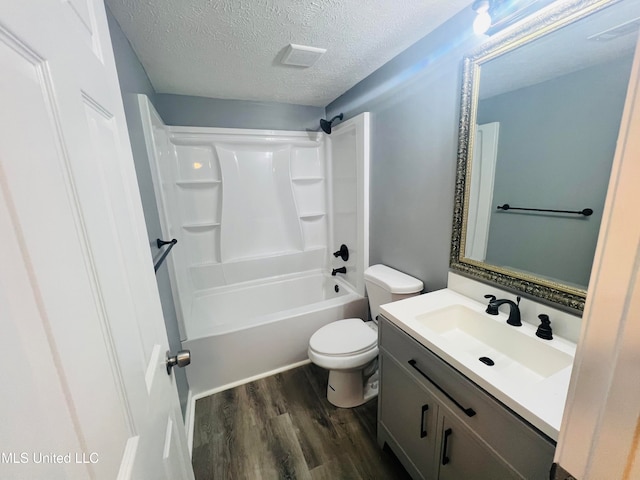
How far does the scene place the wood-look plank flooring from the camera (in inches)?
53.7

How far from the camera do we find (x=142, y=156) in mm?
1426

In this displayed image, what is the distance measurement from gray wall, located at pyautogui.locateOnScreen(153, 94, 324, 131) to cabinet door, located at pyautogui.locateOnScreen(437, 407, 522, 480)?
2458mm

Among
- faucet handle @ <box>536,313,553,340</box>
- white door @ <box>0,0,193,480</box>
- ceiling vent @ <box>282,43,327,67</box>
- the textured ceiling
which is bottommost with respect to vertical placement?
faucet handle @ <box>536,313,553,340</box>

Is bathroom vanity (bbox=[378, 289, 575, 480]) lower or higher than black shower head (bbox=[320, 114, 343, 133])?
lower

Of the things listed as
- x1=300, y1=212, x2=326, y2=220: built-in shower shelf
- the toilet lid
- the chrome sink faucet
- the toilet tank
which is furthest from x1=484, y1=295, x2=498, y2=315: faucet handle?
x1=300, y1=212, x2=326, y2=220: built-in shower shelf

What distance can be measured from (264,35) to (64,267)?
145 cm

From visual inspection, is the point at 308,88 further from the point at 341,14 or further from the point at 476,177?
the point at 476,177

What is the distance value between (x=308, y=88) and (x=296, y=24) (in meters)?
0.84

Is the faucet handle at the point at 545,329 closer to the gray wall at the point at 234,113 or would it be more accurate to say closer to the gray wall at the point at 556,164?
the gray wall at the point at 556,164

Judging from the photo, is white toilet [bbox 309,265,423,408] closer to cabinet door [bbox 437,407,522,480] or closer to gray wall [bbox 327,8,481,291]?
gray wall [bbox 327,8,481,291]

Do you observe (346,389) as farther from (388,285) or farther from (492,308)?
(492,308)

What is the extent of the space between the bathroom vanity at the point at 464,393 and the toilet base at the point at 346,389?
32cm

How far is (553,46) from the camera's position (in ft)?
3.13

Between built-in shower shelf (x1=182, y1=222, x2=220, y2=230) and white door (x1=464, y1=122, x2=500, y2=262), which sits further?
built-in shower shelf (x1=182, y1=222, x2=220, y2=230)
